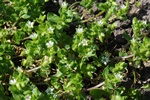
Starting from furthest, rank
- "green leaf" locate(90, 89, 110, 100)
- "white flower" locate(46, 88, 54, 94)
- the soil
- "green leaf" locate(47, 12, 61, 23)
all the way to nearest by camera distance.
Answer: the soil < "green leaf" locate(47, 12, 61, 23) < "green leaf" locate(90, 89, 110, 100) < "white flower" locate(46, 88, 54, 94)

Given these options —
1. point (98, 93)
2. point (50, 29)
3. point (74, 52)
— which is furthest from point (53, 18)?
point (98, 93)

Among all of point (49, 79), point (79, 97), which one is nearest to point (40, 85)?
point (49, 79)

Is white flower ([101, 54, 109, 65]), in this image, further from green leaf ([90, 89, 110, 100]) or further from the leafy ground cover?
green leaf ([90, 89, 110, 100])

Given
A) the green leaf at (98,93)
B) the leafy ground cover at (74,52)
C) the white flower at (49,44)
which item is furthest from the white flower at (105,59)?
the white flower at (49,44)

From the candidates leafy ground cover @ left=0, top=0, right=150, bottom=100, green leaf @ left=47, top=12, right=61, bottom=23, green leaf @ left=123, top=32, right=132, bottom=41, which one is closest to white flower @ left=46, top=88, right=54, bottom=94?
leafy ground cover @ left=0, top=0, right=150, bottom=100

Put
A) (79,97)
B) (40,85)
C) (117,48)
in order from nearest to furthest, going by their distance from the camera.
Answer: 1. (79,97)
2. (40,85)
3. (117,48)

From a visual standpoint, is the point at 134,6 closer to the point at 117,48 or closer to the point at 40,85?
the point at 117,48

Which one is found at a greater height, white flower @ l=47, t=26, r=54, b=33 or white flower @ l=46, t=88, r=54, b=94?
Answer: white flower @ l=47, t=26, r=54, b=33

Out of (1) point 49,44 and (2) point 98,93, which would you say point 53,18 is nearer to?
(1) point 49,44
